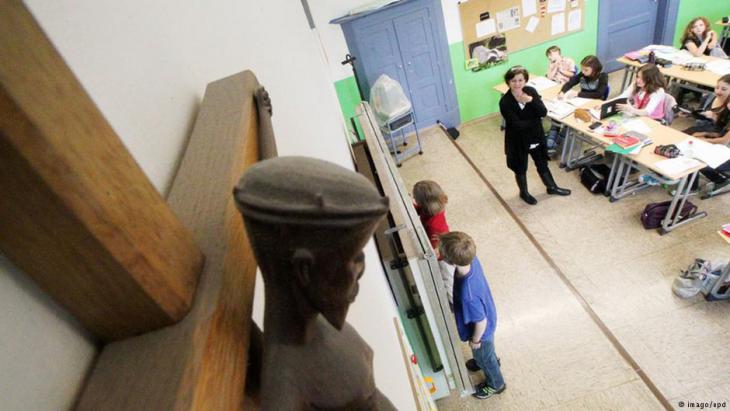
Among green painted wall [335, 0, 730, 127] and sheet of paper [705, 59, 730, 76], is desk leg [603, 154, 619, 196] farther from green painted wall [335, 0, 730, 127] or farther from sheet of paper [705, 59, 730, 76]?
green painted wall [335, 0, 730, 127]

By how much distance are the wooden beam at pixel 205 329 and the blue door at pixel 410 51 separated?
617 centimetres

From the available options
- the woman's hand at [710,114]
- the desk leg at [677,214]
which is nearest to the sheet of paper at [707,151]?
the desk leg at [677,214]

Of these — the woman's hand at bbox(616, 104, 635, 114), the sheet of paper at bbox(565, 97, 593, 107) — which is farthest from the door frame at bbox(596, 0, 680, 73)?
the woman's hand at bbox(616, 104, 635, 114)

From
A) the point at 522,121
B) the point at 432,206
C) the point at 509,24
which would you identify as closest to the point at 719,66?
the point at 509,24

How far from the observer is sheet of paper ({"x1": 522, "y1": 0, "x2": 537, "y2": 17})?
614 cm

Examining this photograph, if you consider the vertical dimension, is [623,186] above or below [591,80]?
below

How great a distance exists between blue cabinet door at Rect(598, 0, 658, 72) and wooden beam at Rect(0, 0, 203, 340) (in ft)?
26.4

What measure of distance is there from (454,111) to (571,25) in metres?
2.31

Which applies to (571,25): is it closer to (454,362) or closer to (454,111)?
(454,111)

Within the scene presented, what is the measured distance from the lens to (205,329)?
0.71 feet

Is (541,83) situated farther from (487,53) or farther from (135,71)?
(135,71)

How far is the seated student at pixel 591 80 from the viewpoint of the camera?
16.6ft

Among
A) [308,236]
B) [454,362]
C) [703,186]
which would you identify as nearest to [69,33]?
[308,236]

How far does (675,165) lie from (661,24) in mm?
4580
